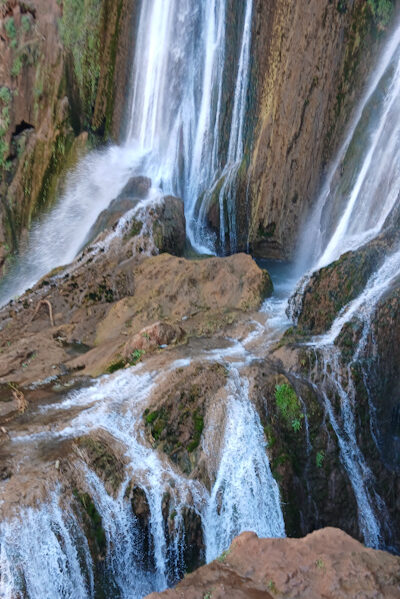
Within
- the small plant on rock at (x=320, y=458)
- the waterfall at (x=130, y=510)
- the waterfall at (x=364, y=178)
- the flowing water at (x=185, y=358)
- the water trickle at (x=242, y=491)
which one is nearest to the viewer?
the waterfall at (x=130, y=510)

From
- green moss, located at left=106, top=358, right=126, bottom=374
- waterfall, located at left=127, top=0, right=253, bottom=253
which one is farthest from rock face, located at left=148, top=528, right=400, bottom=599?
waterfall, located at left=127, top=0, right=253, bottom=253

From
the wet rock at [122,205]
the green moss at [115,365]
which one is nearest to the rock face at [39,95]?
the wet rock at [122,205]

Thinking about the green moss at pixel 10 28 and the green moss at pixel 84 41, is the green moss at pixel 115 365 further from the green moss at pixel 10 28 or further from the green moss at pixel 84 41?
the green moss at pixel 10 28

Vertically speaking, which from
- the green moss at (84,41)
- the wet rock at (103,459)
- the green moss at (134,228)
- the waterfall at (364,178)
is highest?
the green moss at (84,41)

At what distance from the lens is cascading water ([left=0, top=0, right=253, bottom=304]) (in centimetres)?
1290

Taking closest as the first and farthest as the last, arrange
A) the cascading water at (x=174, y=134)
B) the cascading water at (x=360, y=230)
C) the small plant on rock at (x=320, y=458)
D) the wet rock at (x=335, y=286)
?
1. the small plant on rock at (x=320, y=458)
2. the cascading water at (x=360, y=230)
3. the wet rock at (x=335, y=286)
4. the cascading water at (x=174, y=134)

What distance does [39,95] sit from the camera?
1348 centimetres

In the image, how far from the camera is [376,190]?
32.7ft

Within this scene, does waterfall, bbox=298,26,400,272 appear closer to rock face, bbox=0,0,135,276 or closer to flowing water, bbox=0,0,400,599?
flowing water, bbox=0,0,400,599

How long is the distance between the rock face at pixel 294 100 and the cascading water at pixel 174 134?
1.72ft

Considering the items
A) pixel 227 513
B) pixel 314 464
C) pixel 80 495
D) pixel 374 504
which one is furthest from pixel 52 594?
pixel 374 504

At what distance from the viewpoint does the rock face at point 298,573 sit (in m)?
3.45

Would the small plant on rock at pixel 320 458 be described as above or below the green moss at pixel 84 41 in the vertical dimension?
below

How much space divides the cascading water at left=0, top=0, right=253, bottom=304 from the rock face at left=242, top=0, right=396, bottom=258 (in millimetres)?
524
